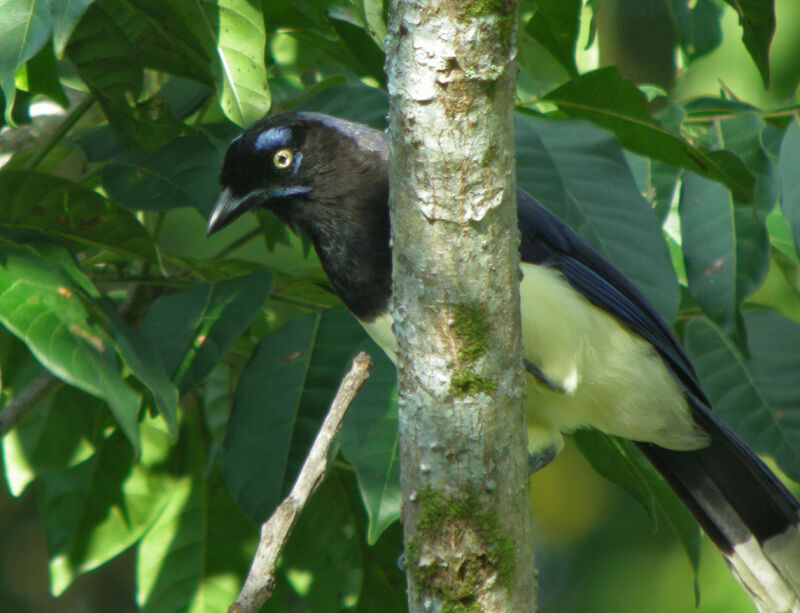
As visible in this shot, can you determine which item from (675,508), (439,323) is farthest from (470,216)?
(675,508)

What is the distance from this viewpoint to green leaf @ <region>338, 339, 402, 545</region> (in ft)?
8.12

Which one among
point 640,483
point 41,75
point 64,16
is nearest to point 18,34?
point 64,16

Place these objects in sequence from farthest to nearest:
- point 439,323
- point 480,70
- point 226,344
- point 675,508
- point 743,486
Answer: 1. point 743,486
2. point 675,508
3. point 226,344
4. point 439,323
5. point 480,70

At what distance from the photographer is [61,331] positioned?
2293 mm

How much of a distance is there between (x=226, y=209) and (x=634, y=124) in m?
1.24

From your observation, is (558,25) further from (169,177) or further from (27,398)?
(27,398)

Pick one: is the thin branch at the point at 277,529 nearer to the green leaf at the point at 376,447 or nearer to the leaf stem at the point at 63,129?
the green leaf at the point at 376,447

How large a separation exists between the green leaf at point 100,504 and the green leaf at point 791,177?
203 cm

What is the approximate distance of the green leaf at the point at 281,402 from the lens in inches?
108

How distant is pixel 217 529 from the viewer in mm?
3350

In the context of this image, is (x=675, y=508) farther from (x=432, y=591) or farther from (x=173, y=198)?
(x=173, y=198)

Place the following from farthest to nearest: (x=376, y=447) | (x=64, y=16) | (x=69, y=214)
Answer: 1. (x=69, y=214)
2. (x=376, y=447)
3. (x=64, y=16)

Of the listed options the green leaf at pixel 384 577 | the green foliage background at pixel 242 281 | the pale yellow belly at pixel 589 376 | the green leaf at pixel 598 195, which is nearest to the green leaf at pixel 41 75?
the green foliage background at pixel 242 281

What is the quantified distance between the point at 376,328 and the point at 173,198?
71 cm
